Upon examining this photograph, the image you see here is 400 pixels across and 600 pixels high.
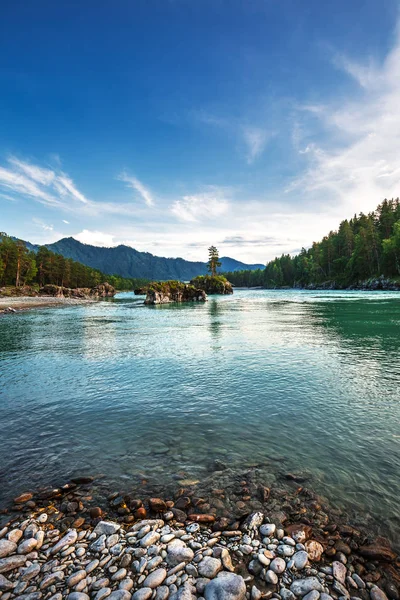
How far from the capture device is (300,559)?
507cm

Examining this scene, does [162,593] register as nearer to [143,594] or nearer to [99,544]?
[143,594]

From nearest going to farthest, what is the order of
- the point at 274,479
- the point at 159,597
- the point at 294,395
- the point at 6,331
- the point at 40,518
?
the point at 159,597 < the point at 40,518 < the point at 274,479 < the point at 294,395 < the point at 6,331

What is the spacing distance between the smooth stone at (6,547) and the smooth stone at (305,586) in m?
4.97

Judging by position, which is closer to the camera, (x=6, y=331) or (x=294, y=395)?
(x=294, y=395)

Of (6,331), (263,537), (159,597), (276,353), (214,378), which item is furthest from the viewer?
(6,331)

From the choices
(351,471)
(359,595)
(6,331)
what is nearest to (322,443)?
(351,471)

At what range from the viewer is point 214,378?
16.4m

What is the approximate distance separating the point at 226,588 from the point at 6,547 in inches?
161

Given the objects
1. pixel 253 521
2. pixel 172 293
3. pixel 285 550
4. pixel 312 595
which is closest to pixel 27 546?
pixel 253 521

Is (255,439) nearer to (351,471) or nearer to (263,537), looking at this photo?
(351,471)

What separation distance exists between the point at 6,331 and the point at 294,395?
34.5 metres

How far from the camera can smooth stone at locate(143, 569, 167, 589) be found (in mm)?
4570

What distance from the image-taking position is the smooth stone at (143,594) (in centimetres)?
433

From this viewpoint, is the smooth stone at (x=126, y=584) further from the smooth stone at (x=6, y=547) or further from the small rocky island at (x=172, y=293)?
the small rocky island at (x=172, y=293)
